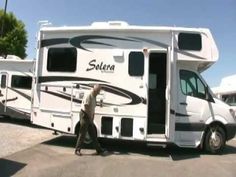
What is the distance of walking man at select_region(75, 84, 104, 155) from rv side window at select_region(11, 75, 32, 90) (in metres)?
7.48

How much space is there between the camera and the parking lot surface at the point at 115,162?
31.2 feet

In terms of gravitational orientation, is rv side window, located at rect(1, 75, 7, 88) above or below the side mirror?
below

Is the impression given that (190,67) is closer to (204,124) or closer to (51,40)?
(204,124)

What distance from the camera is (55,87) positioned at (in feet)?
41.2

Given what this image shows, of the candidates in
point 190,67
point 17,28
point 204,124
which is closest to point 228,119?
point 204,124

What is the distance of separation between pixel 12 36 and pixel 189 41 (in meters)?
25.8

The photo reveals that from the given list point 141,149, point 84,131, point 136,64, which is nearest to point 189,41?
point 136,64

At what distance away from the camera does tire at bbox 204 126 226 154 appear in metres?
12.2

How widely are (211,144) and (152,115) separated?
191 cm

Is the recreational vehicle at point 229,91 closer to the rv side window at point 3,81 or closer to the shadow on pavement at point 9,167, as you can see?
the rv side window at point 3,81

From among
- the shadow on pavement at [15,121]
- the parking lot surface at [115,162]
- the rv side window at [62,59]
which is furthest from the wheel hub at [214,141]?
the shadow on pavement at [15,121]

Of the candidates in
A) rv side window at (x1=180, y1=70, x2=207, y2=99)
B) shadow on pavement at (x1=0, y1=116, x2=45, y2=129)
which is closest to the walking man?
rv side window at (x1=180, y1=70, x2=207, y2=99)

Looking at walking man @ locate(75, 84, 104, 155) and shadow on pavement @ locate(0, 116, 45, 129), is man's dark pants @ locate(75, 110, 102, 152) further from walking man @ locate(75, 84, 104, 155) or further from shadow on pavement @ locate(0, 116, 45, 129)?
shadow on pavement @ locate(0, 116, 45, 129)

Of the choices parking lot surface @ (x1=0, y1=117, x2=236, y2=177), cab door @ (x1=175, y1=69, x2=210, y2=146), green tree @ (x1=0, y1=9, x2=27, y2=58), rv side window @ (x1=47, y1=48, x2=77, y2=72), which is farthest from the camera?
green tree @ (x1=0, y1=9, x2=27, y2=58)
